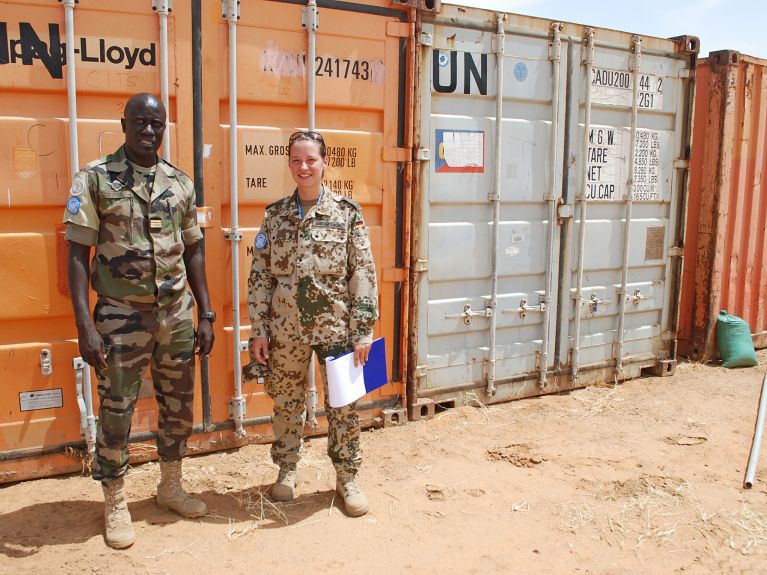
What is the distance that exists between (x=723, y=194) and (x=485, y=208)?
9.64 feet

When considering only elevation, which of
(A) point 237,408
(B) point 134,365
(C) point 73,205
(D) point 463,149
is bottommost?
(A) point 237,408

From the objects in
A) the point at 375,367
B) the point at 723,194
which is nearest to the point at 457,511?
the point at 375,367

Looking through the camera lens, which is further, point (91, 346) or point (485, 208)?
point (485, 208)

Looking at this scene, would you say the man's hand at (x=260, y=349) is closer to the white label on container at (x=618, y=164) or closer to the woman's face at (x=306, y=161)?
the woman's face at (x=306, y=161)

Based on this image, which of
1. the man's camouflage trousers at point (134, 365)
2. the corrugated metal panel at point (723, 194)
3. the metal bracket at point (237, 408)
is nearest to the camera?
the man's camouflage trousers at point (134, 365)

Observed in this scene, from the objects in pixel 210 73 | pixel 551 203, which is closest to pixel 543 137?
pixel 551 203

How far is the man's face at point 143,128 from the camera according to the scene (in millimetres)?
3004

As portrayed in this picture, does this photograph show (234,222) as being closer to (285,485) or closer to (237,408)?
(237,408)

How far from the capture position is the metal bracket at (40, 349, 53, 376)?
143 inches

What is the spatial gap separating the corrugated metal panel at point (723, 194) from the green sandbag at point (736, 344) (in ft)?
0.38

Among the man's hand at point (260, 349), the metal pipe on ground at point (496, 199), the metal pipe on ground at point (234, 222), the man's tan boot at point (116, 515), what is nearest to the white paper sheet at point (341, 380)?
the man's hand at point (260, 349)

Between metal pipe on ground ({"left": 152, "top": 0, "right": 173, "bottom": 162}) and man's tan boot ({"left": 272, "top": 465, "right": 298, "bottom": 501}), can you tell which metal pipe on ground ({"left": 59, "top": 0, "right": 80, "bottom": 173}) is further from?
man's tan boot ({"left": 272, "top": 465, "right": 298, "bottom": 501})

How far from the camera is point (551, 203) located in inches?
205

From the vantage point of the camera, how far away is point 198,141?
3875mm
